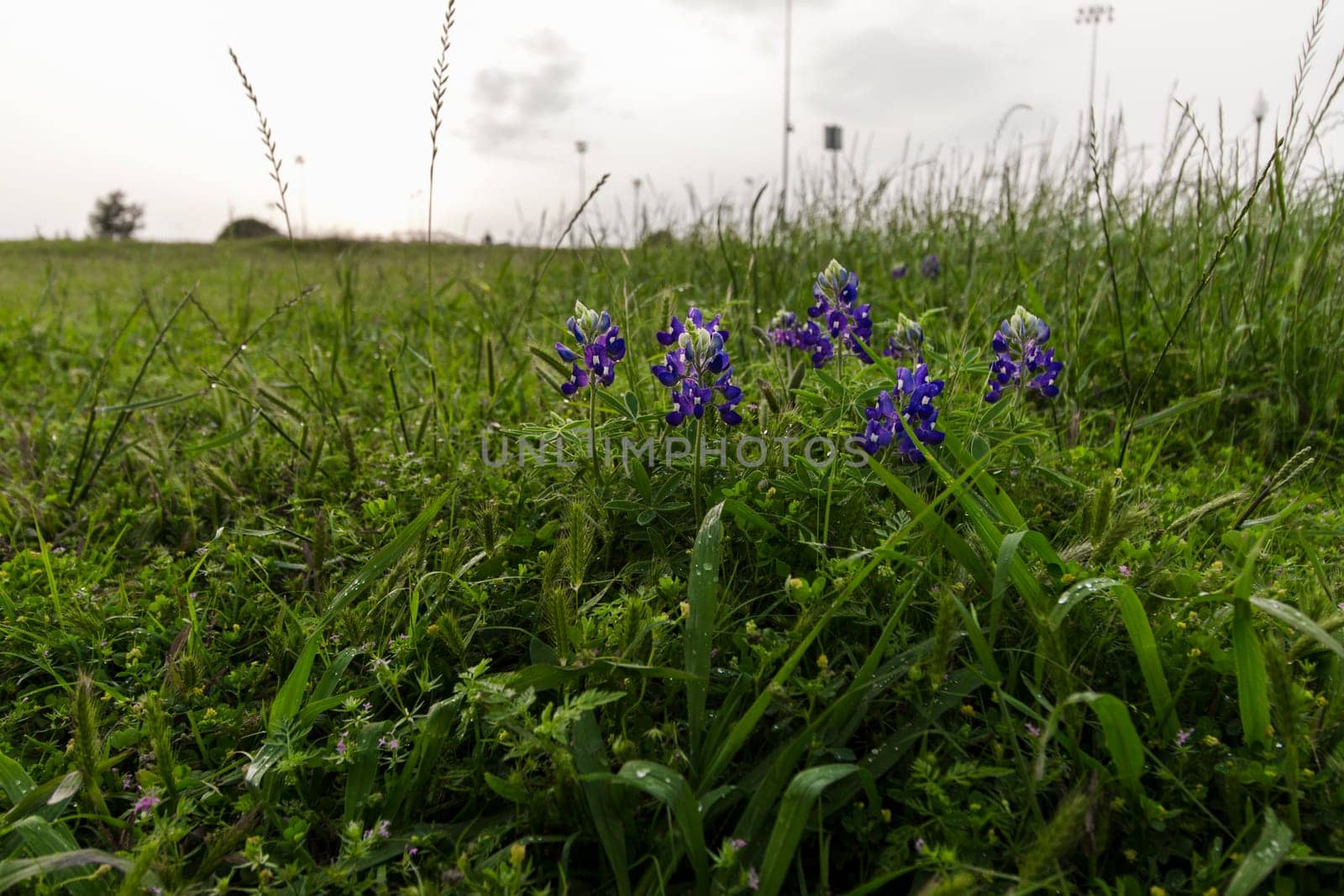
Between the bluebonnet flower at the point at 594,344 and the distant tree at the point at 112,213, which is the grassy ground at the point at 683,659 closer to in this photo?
the bluebonnet flower at the point at 594,344

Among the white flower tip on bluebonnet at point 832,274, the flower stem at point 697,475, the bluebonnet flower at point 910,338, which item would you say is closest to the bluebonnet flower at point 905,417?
the bluebonnet flower at point 910,338

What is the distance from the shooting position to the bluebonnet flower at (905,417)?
1.78m

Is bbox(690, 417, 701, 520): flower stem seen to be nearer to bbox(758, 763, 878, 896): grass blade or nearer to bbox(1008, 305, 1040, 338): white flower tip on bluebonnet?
bbox(758, 763, 878, 896): grass blade

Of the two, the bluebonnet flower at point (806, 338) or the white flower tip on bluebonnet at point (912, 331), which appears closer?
the white flower tip on bluebonnet at point (912, 331)

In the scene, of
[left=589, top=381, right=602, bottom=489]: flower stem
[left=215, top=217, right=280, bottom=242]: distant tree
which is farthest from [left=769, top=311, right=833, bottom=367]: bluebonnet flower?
[left=215, top=217, right=280, bottom=242]: distant tree

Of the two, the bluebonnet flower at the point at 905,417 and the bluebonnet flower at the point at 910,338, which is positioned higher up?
the bluebonnet flower at the point at 910,338

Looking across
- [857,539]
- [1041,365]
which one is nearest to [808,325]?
[1041,365]

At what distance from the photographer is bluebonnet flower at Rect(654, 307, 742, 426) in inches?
70.9

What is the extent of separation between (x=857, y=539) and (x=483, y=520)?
2.59ft

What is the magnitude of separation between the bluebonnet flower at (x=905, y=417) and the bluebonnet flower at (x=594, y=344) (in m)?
0.57

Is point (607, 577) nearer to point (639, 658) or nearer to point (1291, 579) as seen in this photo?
point (639, 658)

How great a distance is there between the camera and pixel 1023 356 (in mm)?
2131

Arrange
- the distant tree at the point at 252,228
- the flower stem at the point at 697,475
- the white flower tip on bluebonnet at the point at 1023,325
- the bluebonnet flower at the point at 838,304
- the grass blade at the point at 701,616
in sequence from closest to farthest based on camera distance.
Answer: the grass blade at the point at 701,616
the flower stem at the point at 697,475
the white flower tip on bluebonnet at the point at 1023,325
the bluebonnet flower at the point at 838,304
the distant tree at the point at 252,228

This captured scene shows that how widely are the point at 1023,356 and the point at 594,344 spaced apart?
42.3 inches
